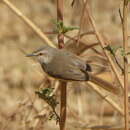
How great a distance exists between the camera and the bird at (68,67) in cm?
291

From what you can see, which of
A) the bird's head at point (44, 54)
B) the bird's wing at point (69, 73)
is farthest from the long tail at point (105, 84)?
the bird's head at point (44, 54)

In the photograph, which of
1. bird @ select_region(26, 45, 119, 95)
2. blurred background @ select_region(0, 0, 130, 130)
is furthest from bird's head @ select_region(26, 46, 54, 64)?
blurred background @ select_region(0, 0, 130, 130)

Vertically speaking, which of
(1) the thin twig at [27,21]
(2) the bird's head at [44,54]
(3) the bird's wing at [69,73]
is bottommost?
(3) the bird's wing at [69,73]

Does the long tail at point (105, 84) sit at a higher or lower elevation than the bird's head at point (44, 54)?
lower

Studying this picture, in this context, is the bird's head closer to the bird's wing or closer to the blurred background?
the bird's wing

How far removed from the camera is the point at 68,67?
2969 mm

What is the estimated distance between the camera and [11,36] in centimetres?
691

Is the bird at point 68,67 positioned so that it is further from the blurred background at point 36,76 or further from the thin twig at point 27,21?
the blurred background at point 36,76

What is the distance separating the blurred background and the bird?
37 centimetres

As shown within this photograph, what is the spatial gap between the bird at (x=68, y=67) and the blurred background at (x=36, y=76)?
1.22 ft

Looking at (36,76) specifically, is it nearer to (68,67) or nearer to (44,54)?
(44,54)

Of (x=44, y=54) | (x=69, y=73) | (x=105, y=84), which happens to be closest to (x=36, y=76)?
(x=44, y=54)

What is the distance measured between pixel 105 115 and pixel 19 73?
1.57 meters

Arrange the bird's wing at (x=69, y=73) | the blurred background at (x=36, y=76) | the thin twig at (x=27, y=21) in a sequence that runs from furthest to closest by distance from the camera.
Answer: the blurred background at (x=36, y=76) → the thin twig at (x=27, y=21) → the bird's wing at (x=69, y=73)
